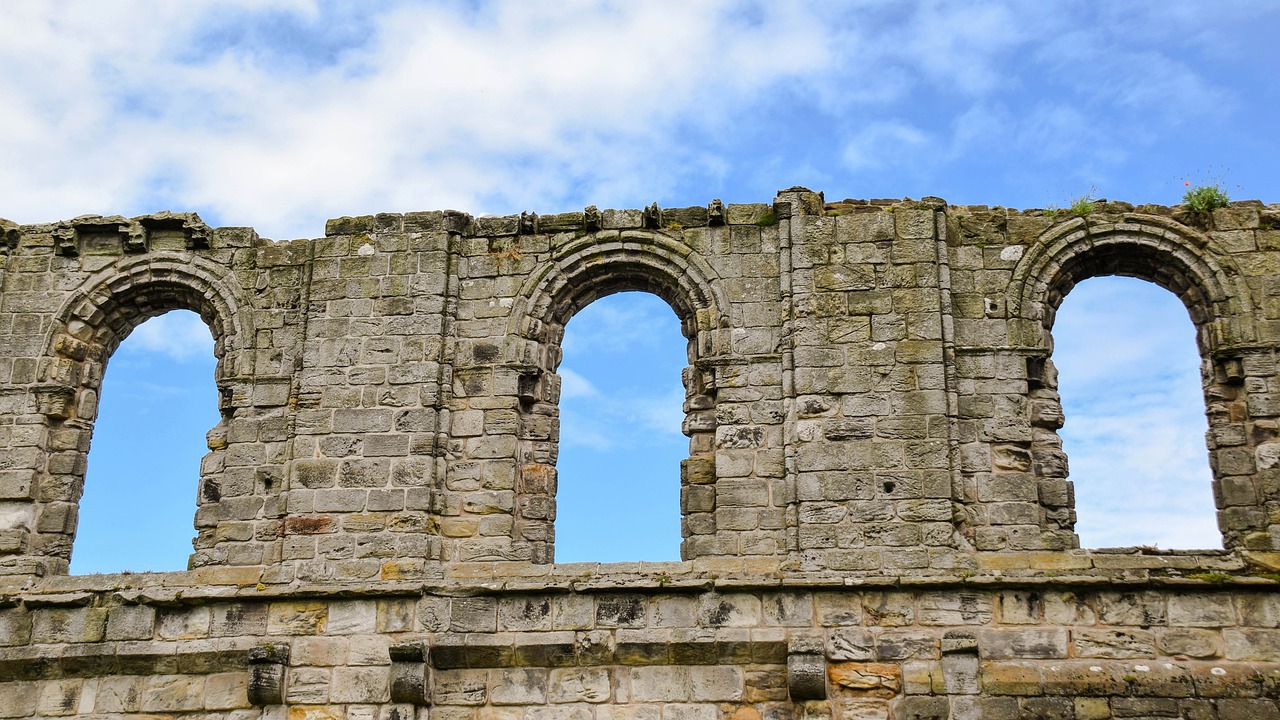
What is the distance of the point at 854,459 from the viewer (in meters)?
11.9

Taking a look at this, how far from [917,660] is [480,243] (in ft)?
18.7

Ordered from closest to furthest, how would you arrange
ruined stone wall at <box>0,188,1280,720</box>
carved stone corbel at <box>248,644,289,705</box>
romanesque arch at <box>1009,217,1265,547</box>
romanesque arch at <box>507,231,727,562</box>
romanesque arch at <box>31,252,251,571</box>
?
ruined stone wall at <box>0,188,1280,720</box>, carved stone corbel at <box>248,644,289,705</box>, romanesque arch at <box>1009,217,1265,547</box>, romanesque arch at <box>507,231,727,562</box>, romanesque arch at <box>31,252,251,571</box>

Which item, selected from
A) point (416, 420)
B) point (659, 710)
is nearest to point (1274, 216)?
point (659, 710)

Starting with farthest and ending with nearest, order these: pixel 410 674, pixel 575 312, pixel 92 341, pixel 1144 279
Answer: pixel 92 341 → pixel 575 312 → pixel 1144 279 → pixel 410 674

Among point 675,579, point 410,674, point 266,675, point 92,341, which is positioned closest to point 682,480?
point 675,579

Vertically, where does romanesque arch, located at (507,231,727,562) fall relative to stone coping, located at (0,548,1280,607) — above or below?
above

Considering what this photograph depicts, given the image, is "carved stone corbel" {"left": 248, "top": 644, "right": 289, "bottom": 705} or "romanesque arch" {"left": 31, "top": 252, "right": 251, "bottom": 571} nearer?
"carved stone corbel" {"left": 248, "top": 644, "right": 289, "bottom": 705}

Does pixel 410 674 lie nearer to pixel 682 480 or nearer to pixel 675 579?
pixel 675 579

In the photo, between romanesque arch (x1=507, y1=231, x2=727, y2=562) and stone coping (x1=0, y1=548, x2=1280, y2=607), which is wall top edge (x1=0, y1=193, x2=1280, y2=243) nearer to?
romanesque arch (x1=507, y1=231, x2=727, y2=562)

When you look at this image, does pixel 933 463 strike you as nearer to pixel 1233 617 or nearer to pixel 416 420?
pixel 1233 617

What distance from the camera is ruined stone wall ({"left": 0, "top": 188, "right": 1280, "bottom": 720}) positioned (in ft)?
37.0

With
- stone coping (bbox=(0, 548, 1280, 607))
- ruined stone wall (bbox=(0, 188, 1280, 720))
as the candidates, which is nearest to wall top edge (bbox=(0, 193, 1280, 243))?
ruined stone wall (bbox=(0, 188, 1280, 720))

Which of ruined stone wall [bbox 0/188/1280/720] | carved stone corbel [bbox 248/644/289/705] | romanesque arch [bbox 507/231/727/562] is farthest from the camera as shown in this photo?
romanesque arch [bbox 507/231/727/562]

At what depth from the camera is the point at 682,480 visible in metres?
12.5
